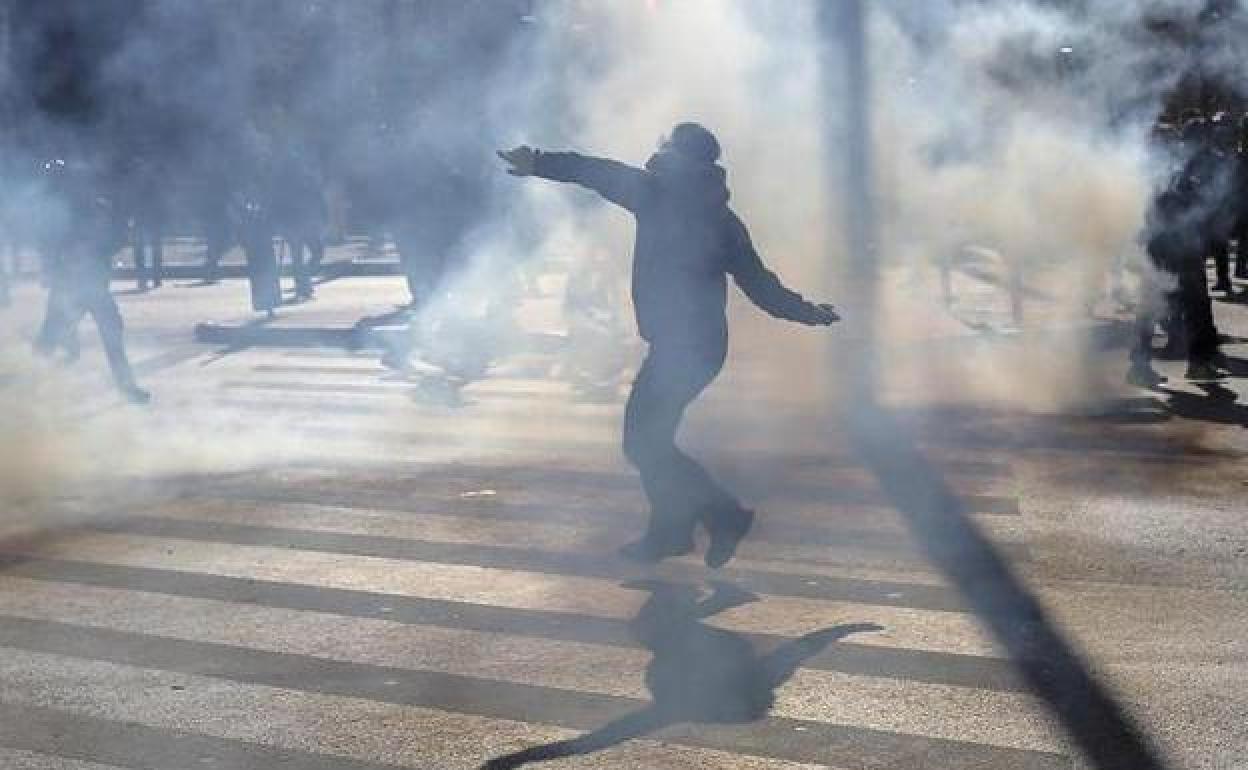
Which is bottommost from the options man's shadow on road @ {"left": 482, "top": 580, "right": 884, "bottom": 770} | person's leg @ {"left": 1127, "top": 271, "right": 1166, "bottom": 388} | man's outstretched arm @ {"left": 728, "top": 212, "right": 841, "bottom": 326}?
man's shadow on road @ {"left": 482, "top": 580, "right": 884, "bottom": 770}

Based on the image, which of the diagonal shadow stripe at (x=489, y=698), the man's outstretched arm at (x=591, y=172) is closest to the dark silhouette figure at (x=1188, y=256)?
the man's outstretched arm at (x=591, y=172)

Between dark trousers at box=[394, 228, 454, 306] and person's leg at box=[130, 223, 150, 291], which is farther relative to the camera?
person's leg at box=[130, 223, 150, 291]

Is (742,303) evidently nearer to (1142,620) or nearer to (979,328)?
(979,328)

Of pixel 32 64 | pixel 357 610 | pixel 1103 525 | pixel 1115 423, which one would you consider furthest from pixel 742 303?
pixel 357 610

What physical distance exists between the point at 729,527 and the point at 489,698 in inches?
92.7

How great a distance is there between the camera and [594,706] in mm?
5023

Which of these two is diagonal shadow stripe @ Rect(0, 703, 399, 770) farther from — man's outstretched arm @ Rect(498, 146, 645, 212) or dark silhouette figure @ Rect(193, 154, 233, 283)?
dark silhouette figure @ Rect(193, 154, 233, 283)

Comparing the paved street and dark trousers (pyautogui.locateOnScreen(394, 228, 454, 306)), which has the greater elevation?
dark trousers (pyautogui.locateOnScreen(394, 228, 454, 306))

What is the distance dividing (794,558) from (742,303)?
23.4 feet

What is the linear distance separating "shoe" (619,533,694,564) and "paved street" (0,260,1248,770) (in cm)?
12

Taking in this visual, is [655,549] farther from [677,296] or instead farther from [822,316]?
[822,316]

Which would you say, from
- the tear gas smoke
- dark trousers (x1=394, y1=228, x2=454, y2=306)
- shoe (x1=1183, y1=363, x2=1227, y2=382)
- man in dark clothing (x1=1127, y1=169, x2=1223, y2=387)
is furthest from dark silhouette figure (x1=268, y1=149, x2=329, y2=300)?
shoe (x1=1183, y1=363, x2=1227, y2=382)

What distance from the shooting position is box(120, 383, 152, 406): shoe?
1175 centimetres

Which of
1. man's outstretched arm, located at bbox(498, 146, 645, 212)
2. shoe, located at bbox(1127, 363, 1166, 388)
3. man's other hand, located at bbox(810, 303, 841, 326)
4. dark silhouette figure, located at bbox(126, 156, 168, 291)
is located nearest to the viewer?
man's outstretched arm, located at bbox(498, 146, 645, 212)
